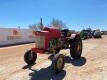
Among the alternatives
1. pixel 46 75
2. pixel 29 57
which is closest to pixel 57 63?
pixel 46 75

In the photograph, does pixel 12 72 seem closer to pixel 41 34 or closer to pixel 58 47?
pixel 41 34

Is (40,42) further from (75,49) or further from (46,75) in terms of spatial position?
(75,49)

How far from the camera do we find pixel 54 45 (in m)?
10.2

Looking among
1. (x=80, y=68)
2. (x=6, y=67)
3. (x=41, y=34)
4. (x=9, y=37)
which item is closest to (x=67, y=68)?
(x=80, y=68)

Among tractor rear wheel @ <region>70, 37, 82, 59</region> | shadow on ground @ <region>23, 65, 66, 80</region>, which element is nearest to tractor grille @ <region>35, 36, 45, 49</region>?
shadow on ground @ <region>23, 65, 66, 80</region>

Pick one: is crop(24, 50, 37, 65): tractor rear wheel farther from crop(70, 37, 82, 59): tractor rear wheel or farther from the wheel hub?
crop(70, 37, 82, 59): tractor rear wheel

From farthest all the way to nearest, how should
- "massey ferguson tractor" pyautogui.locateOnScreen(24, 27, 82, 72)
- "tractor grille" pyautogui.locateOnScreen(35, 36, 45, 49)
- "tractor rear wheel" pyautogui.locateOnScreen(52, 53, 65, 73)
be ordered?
1. "tractor grille" pyautogui.locateOnScreen(35, 36, 45, 49)
2. "massey ferguson tractor" pyautogui.locateOnScreen(24, 27, 82, 72)
3. "tractor rear wheel" pyautogui.locateOnScreen(52, 53, 65, 73)

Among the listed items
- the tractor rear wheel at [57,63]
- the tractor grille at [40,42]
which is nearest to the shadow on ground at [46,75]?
the tractor rear wheel at [57,63]

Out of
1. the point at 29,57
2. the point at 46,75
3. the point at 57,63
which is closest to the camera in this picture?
the point at 46,75

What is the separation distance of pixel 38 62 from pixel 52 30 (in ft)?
6.41

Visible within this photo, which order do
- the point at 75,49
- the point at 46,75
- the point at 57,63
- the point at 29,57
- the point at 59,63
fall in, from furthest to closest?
the point at 75,49
the point at 29,57
the point at 59,63
the point at 57,63
the point at 46,75

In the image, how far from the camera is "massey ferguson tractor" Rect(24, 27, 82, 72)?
8695 mm

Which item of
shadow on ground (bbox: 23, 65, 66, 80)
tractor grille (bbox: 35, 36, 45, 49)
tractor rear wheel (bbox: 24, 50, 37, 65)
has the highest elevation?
tractor grille (bbox: 35, 36, 45, 49)

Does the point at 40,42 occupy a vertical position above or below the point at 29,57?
above
